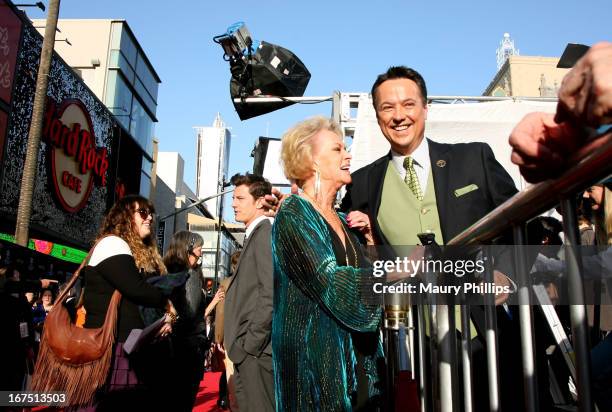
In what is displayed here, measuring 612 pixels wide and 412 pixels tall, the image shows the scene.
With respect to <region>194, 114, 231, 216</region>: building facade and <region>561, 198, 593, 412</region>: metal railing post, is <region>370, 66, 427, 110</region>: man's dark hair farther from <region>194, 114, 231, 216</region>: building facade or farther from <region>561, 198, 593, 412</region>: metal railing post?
<region>194, 114, 231, 216</region>: building facade

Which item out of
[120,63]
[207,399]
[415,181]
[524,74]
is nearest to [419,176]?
[415,181]

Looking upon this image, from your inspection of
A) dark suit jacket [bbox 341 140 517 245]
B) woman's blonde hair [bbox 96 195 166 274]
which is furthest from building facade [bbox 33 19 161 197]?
dark suit jacket [bbox 341 140 517 245]

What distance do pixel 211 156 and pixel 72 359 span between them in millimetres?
55136

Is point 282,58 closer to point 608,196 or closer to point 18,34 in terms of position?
point 608,196

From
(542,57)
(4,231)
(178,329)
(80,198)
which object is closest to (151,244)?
(178,329)

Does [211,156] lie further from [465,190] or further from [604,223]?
[604,223]

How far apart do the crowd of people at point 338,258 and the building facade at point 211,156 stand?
48.5 meters

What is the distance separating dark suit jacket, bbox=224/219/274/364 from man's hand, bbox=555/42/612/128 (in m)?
2.31

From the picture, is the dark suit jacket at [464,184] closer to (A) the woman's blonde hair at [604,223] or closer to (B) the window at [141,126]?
(A) the woman's blonde hair at [604,223]

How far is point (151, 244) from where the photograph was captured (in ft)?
11.9

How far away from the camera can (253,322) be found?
291 centimetres

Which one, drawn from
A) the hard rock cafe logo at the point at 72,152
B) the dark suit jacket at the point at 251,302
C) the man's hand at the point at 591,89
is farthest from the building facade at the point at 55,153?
the man's hand at the point at 591,89

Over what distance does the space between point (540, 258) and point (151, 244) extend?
2854 millimetres

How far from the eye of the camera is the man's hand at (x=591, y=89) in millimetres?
720
